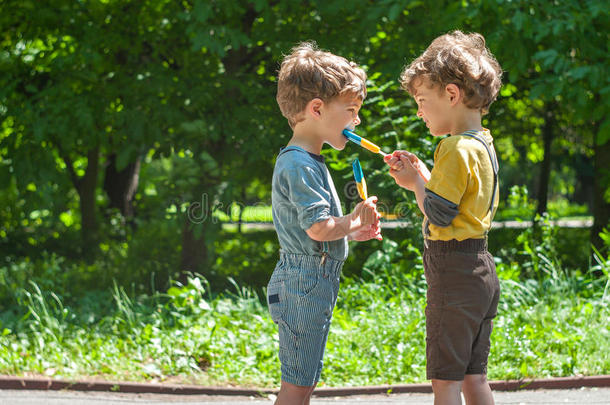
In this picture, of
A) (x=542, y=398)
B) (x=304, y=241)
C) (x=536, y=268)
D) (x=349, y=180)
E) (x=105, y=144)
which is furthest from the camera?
(x=105, y=144)

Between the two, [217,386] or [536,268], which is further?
[536,268]

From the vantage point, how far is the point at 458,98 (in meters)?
2.51

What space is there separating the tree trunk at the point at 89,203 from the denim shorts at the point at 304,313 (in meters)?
7.85

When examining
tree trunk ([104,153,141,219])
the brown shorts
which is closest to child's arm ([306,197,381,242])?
the brown shorts

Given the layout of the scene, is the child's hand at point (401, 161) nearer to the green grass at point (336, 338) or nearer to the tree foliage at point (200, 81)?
the green grass at point (336, 338)

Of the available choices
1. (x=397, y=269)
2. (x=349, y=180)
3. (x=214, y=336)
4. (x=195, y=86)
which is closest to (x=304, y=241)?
(x=214, y=336)

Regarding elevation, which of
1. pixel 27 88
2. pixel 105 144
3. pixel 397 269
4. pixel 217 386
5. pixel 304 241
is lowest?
pixel 217 386

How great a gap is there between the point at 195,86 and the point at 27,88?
5.38 feet

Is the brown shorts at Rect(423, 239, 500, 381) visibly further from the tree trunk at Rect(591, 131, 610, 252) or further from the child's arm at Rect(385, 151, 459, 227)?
the tree trunk at Rect(591, 131, 610, 252)

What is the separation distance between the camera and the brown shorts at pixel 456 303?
2457mm

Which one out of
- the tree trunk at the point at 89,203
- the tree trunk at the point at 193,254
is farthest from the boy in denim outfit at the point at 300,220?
the tree trunk at the point at 89,203

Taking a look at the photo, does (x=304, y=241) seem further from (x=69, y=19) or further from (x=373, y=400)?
(x=69, y=19)

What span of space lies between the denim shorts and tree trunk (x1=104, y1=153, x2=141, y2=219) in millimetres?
9128

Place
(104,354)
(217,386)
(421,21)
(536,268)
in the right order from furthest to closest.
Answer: (421,21) < (536,268) < (104,354) < (217,386)
